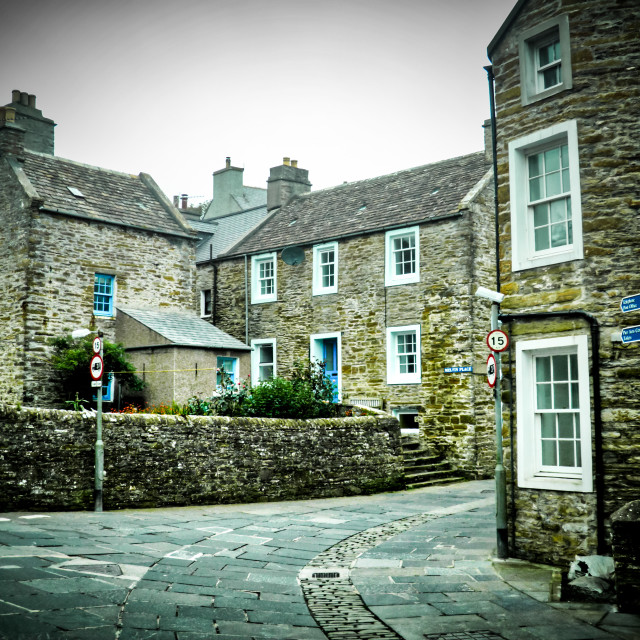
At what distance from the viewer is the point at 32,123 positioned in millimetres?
26891

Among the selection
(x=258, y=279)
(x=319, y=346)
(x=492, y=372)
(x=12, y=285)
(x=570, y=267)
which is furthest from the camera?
(x=258, y=279)

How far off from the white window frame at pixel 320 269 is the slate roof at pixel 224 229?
4841 mm

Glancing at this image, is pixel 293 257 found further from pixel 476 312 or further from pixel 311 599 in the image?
pixel 311 599

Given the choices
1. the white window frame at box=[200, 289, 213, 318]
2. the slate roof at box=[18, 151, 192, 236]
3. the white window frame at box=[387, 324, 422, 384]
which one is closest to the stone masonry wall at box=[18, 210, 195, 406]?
the slate roof at box=[18, 151, 192, 236]

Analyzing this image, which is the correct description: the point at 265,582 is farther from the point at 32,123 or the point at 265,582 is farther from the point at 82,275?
the point at 32,123

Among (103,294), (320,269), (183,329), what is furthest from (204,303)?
(320,269)

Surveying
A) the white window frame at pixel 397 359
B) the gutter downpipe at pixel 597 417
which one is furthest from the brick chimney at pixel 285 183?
the gutter downpipe at pixel 597 417

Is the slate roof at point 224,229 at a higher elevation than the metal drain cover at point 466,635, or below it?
higher

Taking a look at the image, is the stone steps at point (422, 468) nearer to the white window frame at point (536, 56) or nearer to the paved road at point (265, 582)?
the paved road at point (265, 582)

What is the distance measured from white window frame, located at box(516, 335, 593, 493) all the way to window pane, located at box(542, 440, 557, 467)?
0.22 feet

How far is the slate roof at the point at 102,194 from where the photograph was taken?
78.6 ft

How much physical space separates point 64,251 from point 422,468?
12.6 m

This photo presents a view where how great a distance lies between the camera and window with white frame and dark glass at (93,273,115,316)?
2397 centimetres

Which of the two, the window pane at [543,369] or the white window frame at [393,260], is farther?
the white window frame at [393,260]
